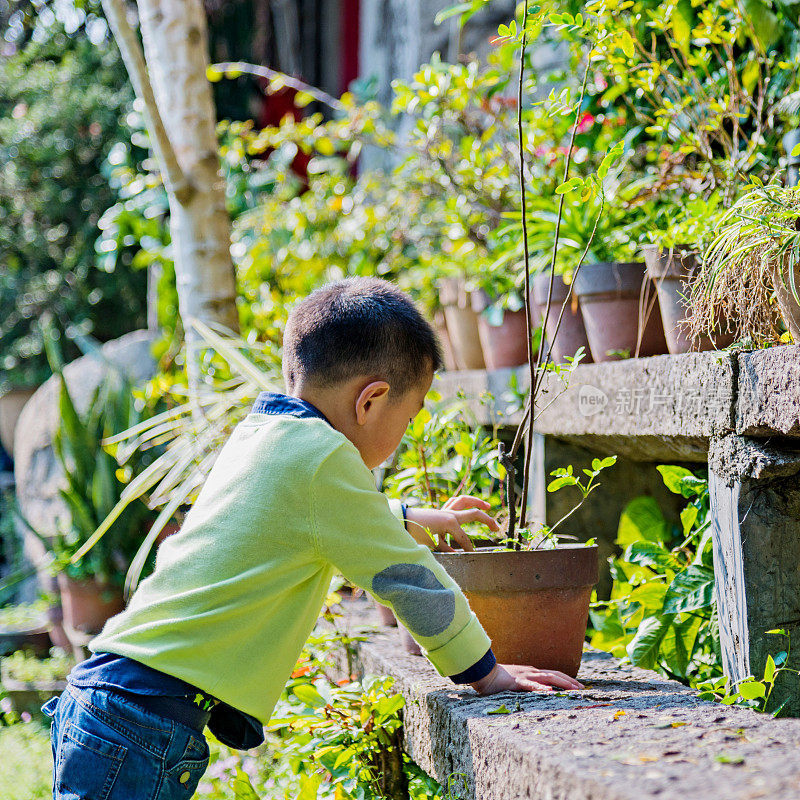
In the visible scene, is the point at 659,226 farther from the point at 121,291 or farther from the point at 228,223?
the point at 121,291

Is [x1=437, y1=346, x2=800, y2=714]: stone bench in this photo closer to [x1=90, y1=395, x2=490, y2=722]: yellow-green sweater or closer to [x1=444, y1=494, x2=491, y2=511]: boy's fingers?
[x1=444, y1=494, x2=491, y2=511]: boy's fingers

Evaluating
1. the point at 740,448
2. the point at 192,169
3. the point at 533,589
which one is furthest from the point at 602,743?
Result: the point at 192,169

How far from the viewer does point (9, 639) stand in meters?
4.21

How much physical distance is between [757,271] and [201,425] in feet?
6.16

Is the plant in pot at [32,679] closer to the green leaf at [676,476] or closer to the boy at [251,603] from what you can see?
the boy at [251,603]

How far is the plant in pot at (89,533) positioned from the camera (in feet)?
12.6

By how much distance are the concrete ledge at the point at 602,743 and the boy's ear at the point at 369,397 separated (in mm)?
523

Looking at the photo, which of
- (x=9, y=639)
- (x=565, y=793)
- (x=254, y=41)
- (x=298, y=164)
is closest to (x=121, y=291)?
(x=298, y=164)

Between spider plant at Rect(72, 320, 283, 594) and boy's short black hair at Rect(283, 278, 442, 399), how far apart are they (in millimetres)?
1079

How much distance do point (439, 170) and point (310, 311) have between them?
1.91 m

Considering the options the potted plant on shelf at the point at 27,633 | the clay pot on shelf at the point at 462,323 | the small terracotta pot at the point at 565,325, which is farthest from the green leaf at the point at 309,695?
the potted plant on shelf at the point at 27,633

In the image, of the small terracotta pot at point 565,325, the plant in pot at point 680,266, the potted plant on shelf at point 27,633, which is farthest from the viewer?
the potted plant on shelf at point 27,633

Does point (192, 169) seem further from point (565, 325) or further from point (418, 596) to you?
point (418, 596)

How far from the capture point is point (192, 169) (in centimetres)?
312
